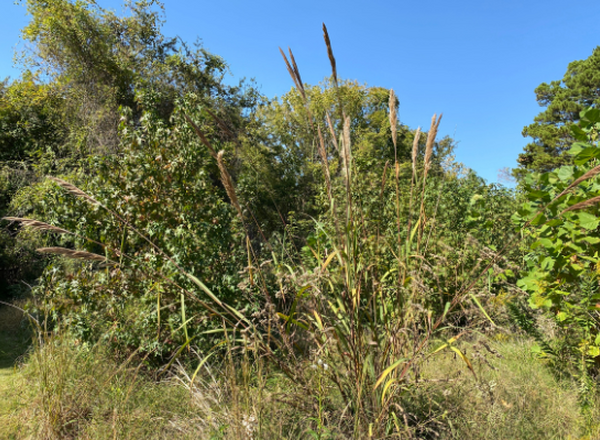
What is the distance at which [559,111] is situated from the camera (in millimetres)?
18266

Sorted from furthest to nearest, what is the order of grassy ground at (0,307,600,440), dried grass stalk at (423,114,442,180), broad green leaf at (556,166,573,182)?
broad green leaf at (556,166,573,182)
grassy ground at (0,307,600,440)
dried grass stalk at (423,114,442,180)

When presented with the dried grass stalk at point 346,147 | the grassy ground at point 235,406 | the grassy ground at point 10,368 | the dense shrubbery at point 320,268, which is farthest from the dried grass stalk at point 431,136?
the grassy ground at point 10,368

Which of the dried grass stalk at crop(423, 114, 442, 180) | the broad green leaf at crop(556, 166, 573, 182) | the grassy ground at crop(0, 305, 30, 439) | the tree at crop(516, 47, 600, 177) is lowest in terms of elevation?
the grassy ground at crop(0, 305, 30, 439)

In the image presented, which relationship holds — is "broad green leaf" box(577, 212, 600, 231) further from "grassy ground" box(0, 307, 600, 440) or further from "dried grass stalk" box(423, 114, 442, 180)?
"dried grass stalk" box(423, 114, 442, 180)

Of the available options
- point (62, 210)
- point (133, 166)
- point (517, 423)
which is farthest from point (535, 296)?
point (62, 210)

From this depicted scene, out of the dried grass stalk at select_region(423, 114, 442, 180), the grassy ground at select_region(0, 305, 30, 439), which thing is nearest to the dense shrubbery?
the dried grass stalk at select_region(423, 114, 442, 180)

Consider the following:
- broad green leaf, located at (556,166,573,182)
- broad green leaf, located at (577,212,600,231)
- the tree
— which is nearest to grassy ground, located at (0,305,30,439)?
broad green leaf, located at (577,212,600,231)

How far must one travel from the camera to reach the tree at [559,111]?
17.1 metres

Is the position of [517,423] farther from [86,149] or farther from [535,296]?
[86,149]

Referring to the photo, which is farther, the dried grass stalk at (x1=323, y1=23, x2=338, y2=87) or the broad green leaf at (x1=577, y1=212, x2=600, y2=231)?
the broad green leaf at (x1=577, y1=212, x2=600, y2=231)

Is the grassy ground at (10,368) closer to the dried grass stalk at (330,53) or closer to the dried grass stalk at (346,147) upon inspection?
the dried grass stalk at (346,147)

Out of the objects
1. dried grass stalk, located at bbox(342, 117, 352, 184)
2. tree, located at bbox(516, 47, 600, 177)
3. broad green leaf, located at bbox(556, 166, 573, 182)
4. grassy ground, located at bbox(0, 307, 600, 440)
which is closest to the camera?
dried grass stalk, located at bbox(342, 117, 352, 184)

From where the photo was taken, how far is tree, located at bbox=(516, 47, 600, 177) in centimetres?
1714

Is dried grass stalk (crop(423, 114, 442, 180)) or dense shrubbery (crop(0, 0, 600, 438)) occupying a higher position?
dried grass stalk (crop(423, 114, 442, 180))
